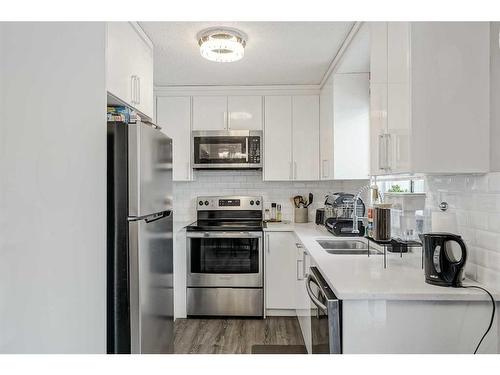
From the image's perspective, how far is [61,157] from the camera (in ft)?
2.11

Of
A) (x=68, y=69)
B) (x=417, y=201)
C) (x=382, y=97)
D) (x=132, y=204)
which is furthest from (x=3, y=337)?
(x=417, y=201)

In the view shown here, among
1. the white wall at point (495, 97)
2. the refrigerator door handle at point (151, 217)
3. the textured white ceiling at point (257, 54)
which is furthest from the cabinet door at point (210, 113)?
the white wall at point (495, 97)

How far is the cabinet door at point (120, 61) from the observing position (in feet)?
5.74

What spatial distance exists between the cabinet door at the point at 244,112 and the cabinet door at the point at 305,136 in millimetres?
375

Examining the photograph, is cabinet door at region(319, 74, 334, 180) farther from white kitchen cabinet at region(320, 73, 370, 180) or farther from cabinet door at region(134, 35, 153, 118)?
cabinet door at region(134, 35, 153, 118)

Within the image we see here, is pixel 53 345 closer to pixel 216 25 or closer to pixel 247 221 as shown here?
pixel 216 25

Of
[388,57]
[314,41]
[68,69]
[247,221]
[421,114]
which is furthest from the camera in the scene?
[247,221]

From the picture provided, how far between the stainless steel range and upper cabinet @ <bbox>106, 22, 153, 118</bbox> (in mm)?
1348

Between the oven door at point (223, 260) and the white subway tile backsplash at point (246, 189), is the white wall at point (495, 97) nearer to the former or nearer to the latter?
the oven door at point (223, 260)

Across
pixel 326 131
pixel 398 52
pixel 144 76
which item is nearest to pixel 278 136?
pixel 326 131

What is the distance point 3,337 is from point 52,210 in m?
0.22

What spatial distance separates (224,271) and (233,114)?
1554 mm

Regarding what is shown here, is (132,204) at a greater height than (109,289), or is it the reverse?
(132,204)

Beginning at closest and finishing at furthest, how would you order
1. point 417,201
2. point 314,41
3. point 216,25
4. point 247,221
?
point 417,201 → point 216,25 → point 314,41 → point 247,221
